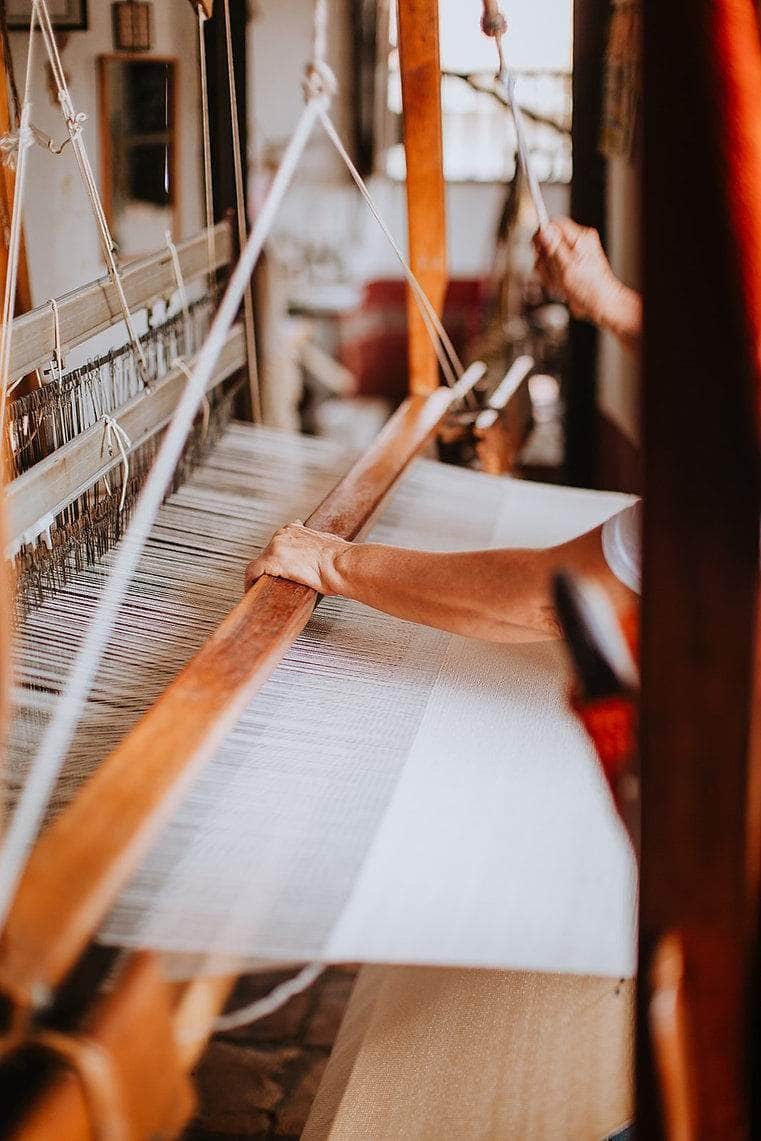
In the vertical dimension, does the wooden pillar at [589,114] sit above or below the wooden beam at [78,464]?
above

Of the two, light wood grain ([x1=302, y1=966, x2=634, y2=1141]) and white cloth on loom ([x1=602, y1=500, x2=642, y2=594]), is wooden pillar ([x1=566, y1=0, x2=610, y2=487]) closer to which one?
white cloth on loom ([x1=602, y1=500, x2=642, y2=594])

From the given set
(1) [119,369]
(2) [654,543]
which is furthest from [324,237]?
(2) [654,543]

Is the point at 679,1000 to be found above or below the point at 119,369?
below

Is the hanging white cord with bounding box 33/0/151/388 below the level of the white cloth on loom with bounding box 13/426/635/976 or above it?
above

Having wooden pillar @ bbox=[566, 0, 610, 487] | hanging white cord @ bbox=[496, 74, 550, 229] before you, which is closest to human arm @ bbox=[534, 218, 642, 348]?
hanging white cord @ bbox=[496, 74, 550, 229]

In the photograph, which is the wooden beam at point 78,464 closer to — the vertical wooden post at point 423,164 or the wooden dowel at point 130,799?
the wooden dowel at point 130,799

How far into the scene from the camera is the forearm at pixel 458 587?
4.14 ft

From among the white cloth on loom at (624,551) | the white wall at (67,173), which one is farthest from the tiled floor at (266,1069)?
the white wall at (67,173)

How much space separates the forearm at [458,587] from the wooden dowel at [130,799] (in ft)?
0.31

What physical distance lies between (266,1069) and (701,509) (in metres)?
1.58

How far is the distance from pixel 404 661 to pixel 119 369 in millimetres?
610

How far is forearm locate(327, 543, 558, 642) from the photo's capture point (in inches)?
49.7

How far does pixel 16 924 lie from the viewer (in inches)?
26.9

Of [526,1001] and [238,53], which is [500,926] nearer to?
[526,1001]
